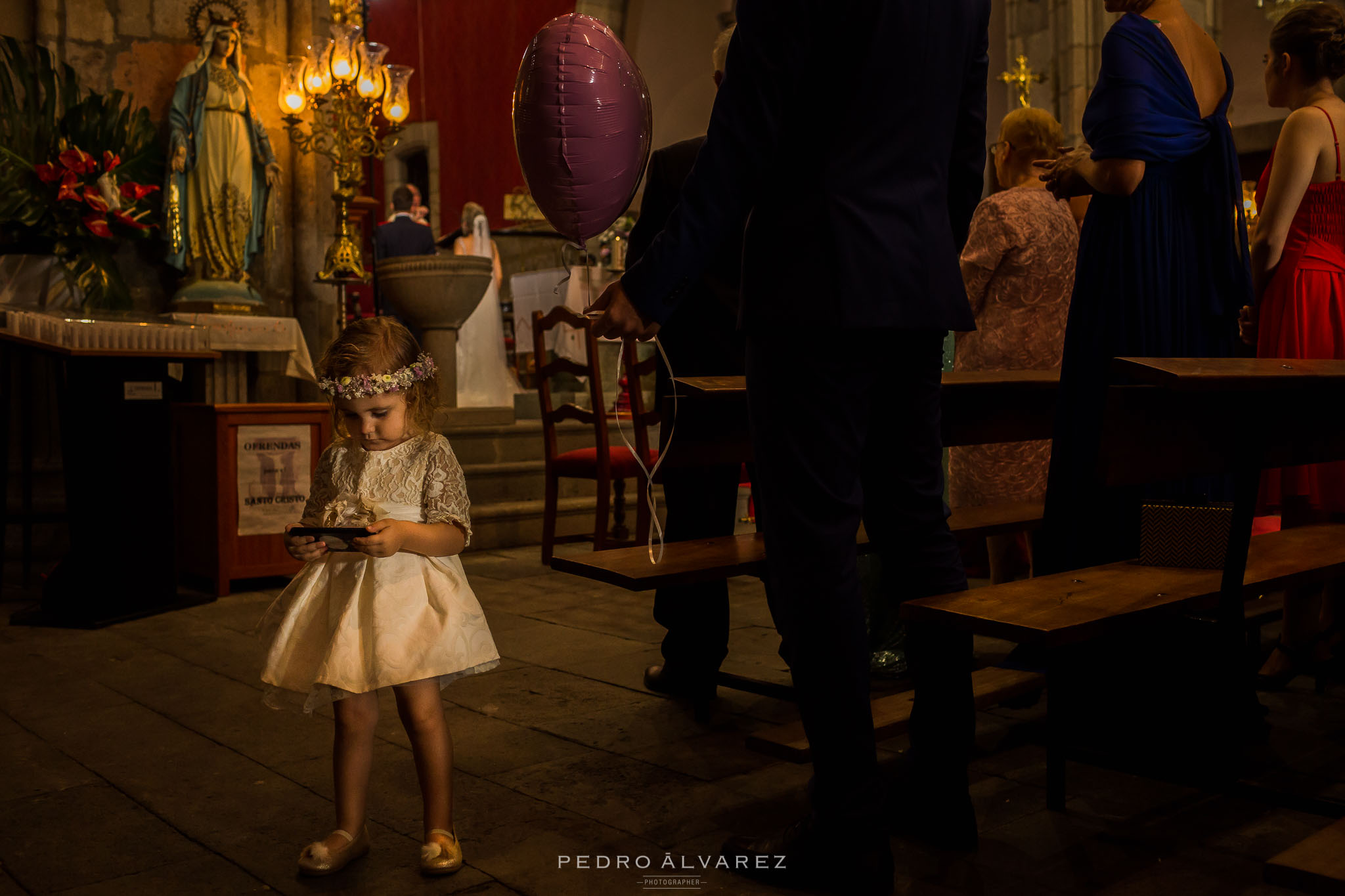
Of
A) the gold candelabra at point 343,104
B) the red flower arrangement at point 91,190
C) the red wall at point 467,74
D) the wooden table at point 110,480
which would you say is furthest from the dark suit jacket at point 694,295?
the red wall at point 467,74

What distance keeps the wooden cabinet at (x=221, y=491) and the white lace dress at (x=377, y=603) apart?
271cm

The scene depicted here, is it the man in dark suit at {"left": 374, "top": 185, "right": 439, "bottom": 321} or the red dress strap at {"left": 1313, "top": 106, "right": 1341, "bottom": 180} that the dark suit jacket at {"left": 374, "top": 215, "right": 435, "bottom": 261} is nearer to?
the man in dark suit at {"left": 374, "top": 185, "right": 439, "bottom": 321}

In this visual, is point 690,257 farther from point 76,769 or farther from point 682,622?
point 76,769

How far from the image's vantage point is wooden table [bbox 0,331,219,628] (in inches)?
147

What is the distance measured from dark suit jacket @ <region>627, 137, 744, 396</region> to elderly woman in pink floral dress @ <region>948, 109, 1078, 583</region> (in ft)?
3.05

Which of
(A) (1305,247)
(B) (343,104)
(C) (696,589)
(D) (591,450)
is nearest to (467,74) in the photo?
(B) (343,104)

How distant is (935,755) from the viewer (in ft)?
5.65

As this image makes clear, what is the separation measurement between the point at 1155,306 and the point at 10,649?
331 cm

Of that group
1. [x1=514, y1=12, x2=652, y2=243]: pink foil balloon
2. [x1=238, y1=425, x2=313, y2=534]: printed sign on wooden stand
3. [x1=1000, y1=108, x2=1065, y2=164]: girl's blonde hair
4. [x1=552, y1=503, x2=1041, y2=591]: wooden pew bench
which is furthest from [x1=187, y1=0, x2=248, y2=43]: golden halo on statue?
[x1=552, y1=503, x2=1041, y2=591]: wooden pew bench

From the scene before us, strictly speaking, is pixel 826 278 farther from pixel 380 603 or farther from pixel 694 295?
pixel 694 295

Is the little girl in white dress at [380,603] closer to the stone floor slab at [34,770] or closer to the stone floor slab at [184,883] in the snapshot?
the stone floor slab at [184,883]

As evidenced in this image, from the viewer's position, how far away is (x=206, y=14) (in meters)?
5.86

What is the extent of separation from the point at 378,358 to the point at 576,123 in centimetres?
80

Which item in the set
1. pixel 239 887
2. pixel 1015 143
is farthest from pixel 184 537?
pixel 1015 143
